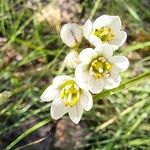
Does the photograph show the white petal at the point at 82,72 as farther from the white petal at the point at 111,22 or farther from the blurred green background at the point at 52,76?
the blurred green background at the point at 52,76

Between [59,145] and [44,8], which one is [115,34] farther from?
[44,8]

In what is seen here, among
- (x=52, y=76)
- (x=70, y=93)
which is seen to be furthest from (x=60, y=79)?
(x=52, y=76)

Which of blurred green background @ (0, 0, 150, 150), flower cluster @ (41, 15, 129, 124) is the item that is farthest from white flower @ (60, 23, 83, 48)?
blurred green background @ (0, 0, 150, 150)

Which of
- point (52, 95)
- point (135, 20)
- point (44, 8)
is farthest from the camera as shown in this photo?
point (44, 8)

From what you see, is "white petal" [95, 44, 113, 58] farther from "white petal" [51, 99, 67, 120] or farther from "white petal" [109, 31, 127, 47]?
"white petal" [51, 99, 67, 120]

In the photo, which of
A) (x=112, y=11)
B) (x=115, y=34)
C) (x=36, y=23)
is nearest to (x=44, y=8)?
(x=36, y=23)
